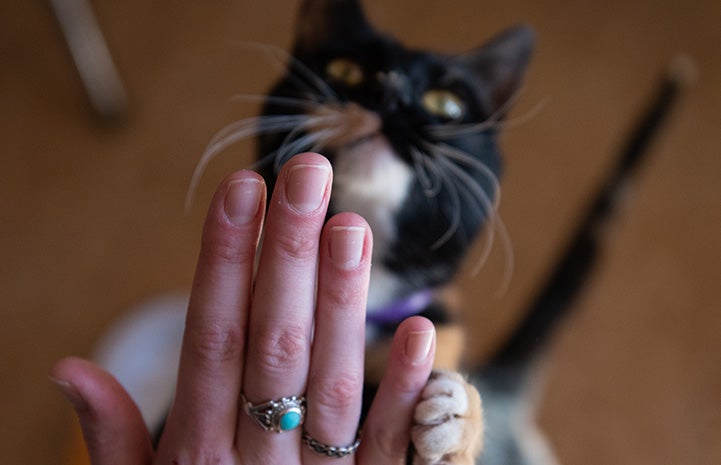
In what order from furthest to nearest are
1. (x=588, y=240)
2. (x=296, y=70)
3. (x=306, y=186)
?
1. (x=588, y=240)
2. (x=296, y=70)
3. (x=306, y=186)

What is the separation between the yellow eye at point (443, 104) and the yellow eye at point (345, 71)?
47mm

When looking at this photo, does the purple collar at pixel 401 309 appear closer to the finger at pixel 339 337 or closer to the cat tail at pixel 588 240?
the finger at pixel 339 337

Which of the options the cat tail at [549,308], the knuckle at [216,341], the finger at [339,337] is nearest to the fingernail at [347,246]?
the finger at [339,337]

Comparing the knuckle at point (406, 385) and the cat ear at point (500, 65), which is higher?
the cat ear at point (500, 65)

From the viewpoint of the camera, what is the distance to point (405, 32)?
499mm

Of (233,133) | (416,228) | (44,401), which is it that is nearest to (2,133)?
(44,401)

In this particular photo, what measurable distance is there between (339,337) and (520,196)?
20 centimetres

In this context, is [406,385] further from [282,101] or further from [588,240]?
[588,240]

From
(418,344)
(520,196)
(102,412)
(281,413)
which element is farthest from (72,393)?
(520,196)

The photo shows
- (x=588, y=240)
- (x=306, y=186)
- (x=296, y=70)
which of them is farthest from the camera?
(x=588, y=240)

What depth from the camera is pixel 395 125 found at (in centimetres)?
45

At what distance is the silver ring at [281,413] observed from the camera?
1.49 feet

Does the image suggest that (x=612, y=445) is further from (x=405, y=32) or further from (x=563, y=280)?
(x=405, y=32)

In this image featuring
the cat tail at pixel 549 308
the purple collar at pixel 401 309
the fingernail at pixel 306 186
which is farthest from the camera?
the cat tail at pixel 549 308
